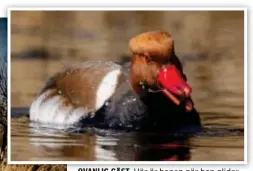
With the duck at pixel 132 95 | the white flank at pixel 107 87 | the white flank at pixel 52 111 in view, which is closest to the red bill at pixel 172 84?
the duck at pixel 132 95

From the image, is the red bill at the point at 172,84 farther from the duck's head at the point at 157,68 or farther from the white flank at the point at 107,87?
the white flank at the point at 107,87

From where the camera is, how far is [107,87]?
424 cm

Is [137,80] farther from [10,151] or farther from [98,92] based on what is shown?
[10,151]

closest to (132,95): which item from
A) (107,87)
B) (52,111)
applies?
(107,87)

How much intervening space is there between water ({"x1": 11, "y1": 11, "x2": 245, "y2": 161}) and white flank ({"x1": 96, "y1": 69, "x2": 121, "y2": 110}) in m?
0.09

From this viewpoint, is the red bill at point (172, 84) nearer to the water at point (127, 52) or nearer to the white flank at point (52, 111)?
the water at point (127, 52)

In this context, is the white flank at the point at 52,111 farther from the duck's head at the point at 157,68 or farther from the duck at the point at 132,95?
the duck's head at the point at 157,68

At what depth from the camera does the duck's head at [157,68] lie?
166 inches

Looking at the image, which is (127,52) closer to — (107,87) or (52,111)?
(107,87)

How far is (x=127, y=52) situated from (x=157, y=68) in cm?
18

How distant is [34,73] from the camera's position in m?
4.23

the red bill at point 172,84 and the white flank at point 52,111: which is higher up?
the red bill at point 172,84

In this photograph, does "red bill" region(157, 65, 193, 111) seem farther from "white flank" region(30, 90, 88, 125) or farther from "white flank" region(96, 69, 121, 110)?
"white flank" region(30, 90, 88, 125)

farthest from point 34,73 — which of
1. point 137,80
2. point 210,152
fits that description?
point 210,152
